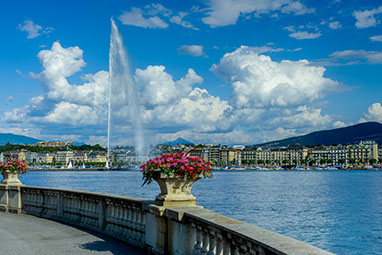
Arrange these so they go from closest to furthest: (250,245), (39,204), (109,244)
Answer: (250,245), (109,244), (39,204)

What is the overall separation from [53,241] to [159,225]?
3.23 m

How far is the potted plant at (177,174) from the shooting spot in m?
8.18

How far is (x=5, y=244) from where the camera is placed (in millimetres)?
9789

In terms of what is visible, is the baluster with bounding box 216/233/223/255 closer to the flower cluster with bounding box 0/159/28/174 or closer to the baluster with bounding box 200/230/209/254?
the baluster with bounding box 200/230/209/254

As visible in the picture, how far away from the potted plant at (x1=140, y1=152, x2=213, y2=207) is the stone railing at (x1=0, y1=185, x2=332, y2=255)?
299 millimetres

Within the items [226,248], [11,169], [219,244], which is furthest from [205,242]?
[11,169]

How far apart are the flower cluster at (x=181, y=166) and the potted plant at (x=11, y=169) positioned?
33.9ft

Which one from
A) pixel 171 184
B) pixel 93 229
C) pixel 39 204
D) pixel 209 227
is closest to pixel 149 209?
pixel 171 184

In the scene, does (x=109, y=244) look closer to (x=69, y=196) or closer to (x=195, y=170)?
(x=195, y=170)

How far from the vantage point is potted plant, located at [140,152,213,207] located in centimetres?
818

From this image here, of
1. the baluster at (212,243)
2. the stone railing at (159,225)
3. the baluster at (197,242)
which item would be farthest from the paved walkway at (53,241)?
the baluster at (212,243)

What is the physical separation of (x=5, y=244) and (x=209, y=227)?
219 inches

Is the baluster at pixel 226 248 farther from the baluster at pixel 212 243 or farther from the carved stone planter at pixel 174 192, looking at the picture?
the carved stone planter at pixel 174 192

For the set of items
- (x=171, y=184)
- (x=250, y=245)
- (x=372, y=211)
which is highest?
(x=171, y=184)
